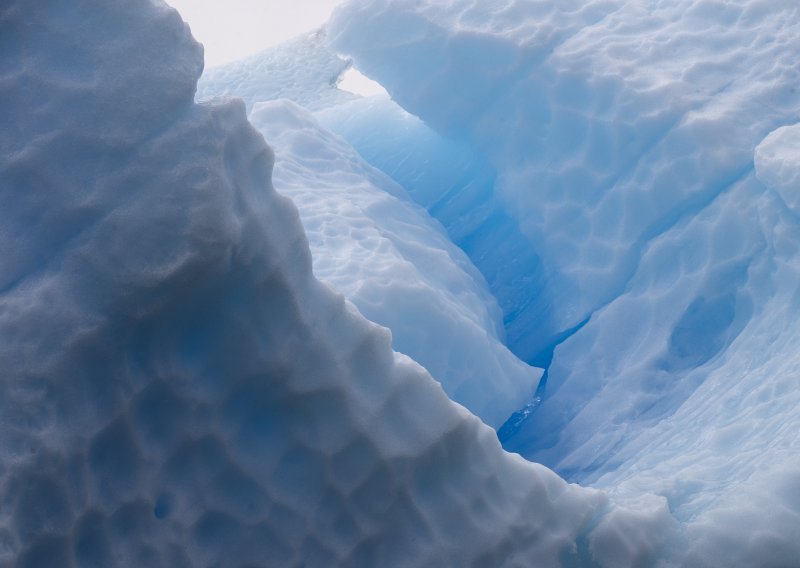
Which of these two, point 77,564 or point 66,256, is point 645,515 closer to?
point 77,564

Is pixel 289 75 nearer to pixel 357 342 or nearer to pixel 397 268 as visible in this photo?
pixel 397 268

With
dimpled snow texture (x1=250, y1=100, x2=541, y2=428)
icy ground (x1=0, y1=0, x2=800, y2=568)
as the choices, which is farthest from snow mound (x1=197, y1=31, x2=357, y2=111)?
icy ground (x1=0, y1=0, x2=800, y2=568)

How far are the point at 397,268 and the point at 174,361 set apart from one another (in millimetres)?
910

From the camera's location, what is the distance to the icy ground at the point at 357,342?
1161 mm

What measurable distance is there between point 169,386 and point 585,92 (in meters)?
1.76

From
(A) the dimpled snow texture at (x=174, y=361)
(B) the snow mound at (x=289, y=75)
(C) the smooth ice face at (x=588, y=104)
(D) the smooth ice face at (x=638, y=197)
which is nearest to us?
(A) the dimpled snow texture at (x=174, y=361)

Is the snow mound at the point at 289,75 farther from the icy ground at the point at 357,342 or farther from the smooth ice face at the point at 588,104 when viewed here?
the icy ground at the point at 357,342

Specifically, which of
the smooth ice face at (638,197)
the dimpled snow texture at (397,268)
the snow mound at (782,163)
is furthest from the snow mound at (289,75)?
the snow mound at (782,163)

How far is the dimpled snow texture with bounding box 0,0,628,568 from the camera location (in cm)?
116

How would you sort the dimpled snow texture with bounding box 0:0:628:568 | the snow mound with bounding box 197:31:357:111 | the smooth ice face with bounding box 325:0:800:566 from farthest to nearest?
the snow mound with bounding box 197:31:357:111, the smooth ice face with bounding box 325:0:800:566, the dimpled snow texture with bounding box 0:0:628:568

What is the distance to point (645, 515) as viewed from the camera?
149cm

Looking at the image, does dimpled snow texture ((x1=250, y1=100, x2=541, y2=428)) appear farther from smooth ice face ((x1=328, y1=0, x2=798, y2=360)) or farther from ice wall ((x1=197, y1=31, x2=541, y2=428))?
smooth ice face ((x1=328, y1=0, x2=798, y2=360))

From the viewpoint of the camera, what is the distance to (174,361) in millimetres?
1234

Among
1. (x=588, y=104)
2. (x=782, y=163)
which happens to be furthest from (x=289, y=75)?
(x=782, y=163)
